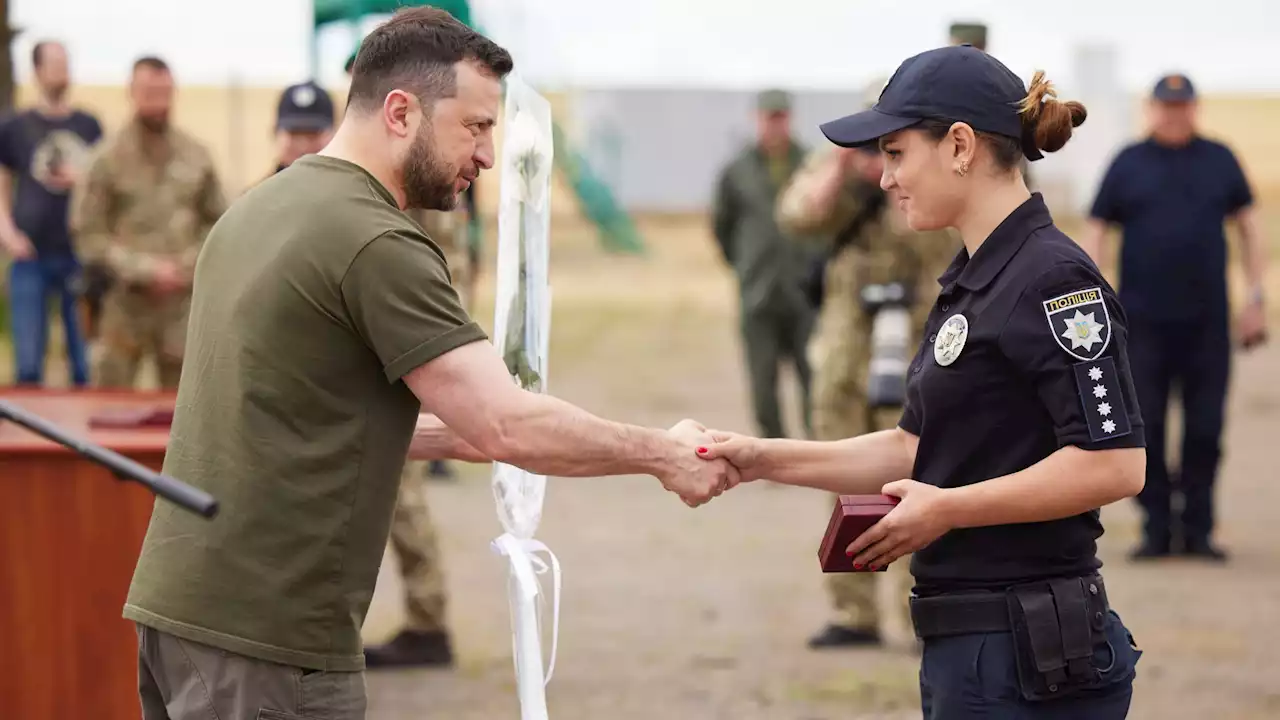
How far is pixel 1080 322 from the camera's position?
3.08 m

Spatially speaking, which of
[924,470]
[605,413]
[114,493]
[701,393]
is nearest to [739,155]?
[605,413]

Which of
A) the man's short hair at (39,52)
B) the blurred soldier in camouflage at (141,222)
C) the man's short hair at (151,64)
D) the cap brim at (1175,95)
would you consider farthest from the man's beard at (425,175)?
the man's short hair at (39,52)

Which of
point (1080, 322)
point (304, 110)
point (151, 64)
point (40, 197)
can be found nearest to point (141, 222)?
point (151, 64)

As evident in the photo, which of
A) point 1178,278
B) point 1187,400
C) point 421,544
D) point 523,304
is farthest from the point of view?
point 1187,400

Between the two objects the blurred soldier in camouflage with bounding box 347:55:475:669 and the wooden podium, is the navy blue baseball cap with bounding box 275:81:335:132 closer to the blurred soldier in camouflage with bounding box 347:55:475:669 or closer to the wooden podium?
the blurred soldier in camouflage with bounding box 347:55:475:669

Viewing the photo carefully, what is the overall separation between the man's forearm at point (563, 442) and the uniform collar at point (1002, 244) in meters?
0.73

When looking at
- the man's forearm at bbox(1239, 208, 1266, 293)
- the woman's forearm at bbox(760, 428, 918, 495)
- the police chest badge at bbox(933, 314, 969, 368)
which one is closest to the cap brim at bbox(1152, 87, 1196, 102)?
the man's forearm at bbox(1239, 208, 1266, 293)

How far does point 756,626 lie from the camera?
7.59 metres

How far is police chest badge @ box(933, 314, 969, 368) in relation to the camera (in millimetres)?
3205

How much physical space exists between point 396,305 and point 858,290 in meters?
4.25

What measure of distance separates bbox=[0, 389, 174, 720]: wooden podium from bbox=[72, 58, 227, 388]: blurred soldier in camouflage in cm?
356

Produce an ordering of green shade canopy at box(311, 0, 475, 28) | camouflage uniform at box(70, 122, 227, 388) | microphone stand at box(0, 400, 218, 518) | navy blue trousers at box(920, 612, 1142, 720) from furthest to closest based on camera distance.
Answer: camouflage uniform at box(70, 122, 227, 388) < green shade canopy at box(311, 0, 475, 28) < navy blue trousers at box(920, 612, 1142, 720) < microphone stand at box(0, 400, 218, 518)

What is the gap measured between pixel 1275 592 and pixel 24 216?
775 centimetres

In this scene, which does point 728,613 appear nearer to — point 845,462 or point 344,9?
point 344,9
